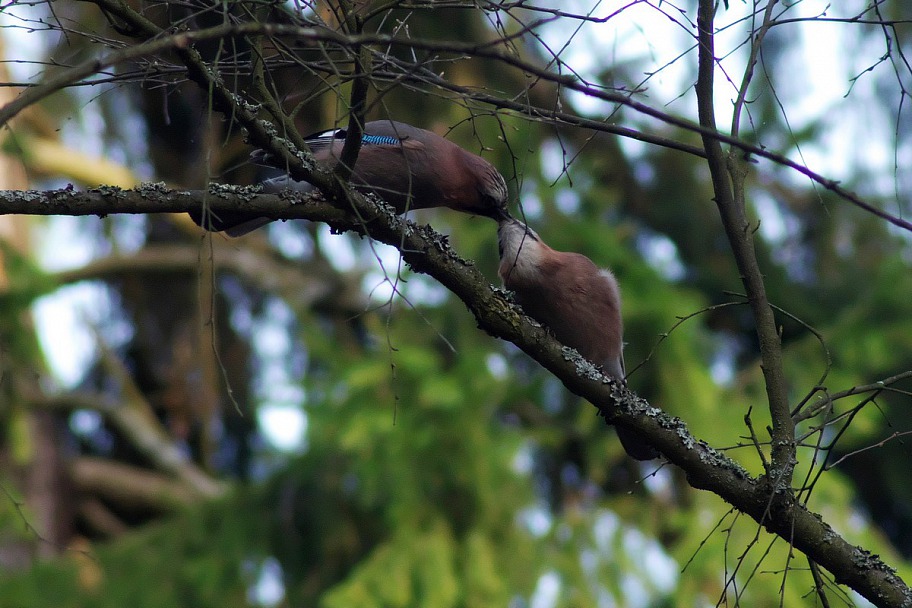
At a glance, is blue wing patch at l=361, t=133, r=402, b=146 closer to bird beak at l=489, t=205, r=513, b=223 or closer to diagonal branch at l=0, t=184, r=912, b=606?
bird beak at l=489, t=205, r=513, b=223

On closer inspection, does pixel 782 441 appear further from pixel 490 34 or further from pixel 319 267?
pixel 319 267

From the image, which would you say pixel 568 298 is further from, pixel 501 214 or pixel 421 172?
pixel 421 172

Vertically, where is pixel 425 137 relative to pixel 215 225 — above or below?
above

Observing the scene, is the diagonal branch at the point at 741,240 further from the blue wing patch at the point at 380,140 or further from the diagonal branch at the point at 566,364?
the blue wing patch at the point at 380,140

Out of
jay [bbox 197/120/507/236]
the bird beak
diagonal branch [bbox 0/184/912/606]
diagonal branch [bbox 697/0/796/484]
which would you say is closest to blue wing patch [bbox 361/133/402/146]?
jay [bbox 197/120/507/236]

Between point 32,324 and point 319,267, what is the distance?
313 cm

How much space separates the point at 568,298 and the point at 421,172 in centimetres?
85

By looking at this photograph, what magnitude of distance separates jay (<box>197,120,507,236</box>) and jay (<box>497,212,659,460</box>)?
0.28 meters

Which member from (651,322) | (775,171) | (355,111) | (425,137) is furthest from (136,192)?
(775,171)

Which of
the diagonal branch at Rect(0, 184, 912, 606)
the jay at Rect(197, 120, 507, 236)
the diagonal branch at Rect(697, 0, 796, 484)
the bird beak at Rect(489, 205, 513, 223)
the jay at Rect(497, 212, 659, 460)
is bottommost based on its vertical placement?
the diagonal branch at Rect(0, 184, 912, 606)

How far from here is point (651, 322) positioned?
23.7 feet

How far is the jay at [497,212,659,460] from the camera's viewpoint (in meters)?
4.21

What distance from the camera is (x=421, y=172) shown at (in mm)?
4180

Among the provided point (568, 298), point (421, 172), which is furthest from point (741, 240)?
point (421, 172)
